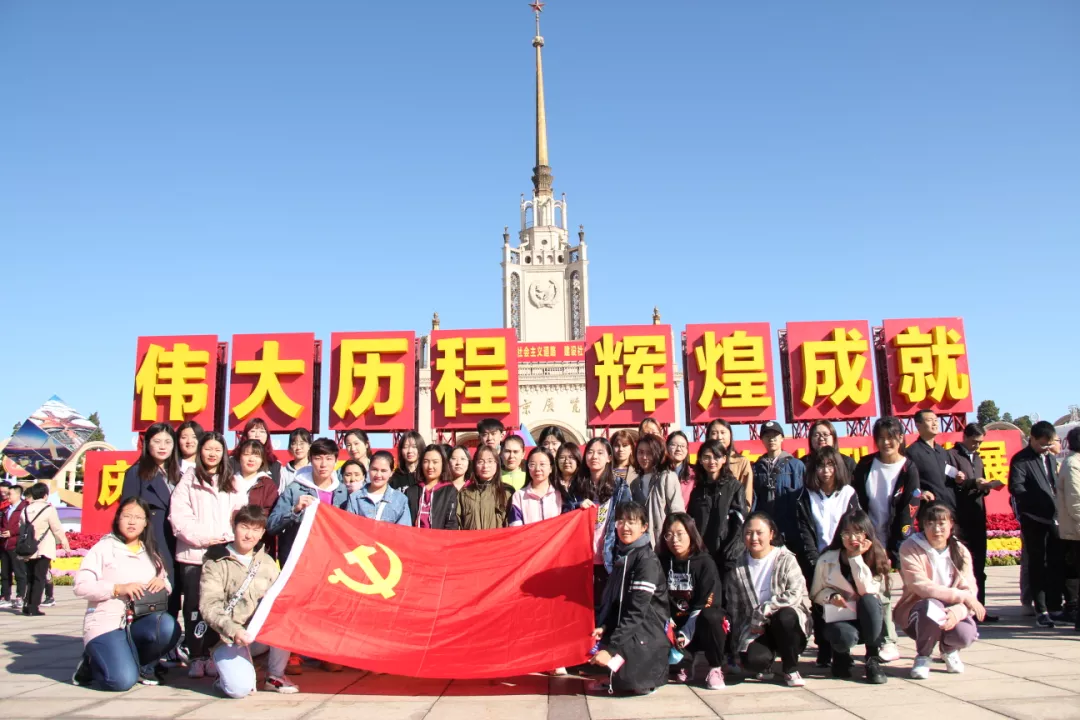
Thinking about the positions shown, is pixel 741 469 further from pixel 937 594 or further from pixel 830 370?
pixel 830 370

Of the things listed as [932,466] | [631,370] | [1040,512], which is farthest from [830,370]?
[932,466]

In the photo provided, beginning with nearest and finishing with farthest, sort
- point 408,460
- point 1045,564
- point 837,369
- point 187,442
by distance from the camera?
point 187,442, point 408,460, point 1045,564, point 837,369

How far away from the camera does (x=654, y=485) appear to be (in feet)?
18.0

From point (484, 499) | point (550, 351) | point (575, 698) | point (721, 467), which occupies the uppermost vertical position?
point (550, 351)

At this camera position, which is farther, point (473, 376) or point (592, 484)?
point (473, 376)

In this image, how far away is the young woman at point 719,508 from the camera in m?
5.30

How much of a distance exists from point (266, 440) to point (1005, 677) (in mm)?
5644

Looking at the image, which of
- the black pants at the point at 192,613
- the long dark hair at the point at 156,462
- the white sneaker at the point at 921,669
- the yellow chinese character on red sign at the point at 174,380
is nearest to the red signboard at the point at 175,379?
the yellow chinese character on red sign at the point at 174,380

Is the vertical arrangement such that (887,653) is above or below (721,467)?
below

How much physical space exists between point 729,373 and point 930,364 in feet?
12.6

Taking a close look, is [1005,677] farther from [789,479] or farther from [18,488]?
[18,488]

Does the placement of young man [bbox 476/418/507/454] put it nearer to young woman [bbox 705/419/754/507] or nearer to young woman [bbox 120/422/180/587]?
young woman [bbox 705/419/754/507]

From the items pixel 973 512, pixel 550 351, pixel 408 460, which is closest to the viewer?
pixel 408 460

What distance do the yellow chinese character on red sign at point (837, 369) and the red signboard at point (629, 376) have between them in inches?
102
